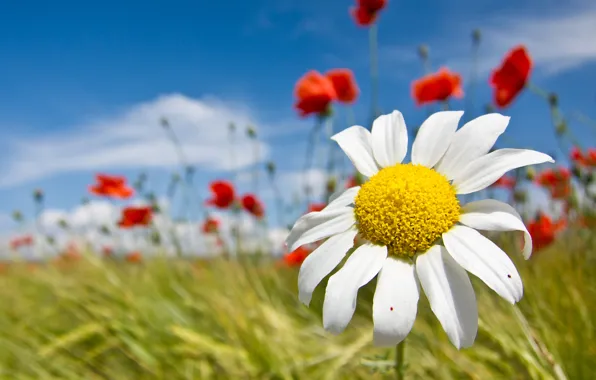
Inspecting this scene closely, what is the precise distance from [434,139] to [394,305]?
299 millimetres

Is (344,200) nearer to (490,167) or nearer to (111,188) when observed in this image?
(490,167)

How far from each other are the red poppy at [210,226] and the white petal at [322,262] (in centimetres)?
305

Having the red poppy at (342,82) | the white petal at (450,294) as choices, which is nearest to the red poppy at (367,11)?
the red poppy at (342,82)

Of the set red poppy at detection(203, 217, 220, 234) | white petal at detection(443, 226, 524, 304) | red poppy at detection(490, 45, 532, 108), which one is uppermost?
red poppy at detection(490, 45, 532, 108)

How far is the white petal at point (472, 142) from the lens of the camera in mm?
831

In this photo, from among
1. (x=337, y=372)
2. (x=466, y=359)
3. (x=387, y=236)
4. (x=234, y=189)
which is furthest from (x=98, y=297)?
(x=387, y=236)

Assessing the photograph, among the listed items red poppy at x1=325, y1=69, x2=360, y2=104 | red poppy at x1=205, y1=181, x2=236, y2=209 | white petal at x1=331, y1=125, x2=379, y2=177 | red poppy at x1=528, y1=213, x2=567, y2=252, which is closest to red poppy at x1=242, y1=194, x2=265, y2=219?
red poppy at x1=205, y1=181, x2=236, y2=209

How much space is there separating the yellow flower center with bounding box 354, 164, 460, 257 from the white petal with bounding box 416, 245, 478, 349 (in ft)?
0.10

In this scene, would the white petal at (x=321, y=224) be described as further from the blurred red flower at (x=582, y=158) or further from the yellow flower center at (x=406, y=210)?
the blurred red flower at (x=582, y=158)

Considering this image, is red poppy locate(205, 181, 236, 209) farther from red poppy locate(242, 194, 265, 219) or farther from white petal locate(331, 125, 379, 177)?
white petal locate(331, 125, 379, 177)

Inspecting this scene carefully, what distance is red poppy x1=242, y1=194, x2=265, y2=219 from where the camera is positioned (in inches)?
136

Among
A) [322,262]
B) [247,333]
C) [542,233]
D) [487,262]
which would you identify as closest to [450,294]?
[487,262]

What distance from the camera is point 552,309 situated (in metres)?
2.04

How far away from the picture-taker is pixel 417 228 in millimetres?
787
